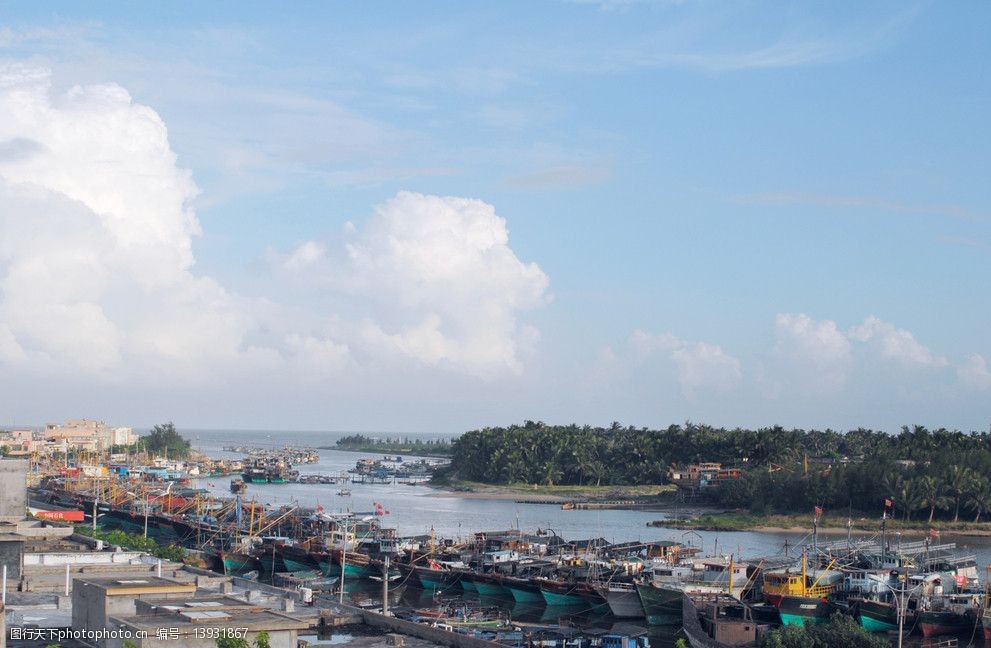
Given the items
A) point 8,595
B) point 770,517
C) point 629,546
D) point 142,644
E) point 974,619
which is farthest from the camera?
point 770,517

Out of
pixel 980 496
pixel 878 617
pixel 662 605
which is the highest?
pixel 980 496

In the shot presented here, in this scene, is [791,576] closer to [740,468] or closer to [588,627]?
[588,627]

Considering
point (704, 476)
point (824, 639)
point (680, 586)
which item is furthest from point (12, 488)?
point (704, 476)

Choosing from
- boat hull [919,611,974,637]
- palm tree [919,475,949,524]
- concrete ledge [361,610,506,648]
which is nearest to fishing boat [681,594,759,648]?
boat hull [919,611,974,637]

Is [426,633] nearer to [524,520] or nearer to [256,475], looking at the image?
[524,520]

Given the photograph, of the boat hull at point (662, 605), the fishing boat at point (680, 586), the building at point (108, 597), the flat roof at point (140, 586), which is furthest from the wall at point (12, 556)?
the boat hull at point (662, 605)

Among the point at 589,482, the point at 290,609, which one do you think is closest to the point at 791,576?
the point at 290,609

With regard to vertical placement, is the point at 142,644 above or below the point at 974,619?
above
